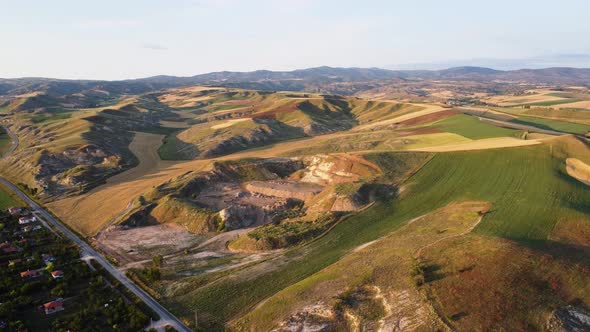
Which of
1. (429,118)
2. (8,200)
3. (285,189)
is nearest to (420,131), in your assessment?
(429,118)

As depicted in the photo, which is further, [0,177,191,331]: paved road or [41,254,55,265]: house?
[41,254,55,265]: house

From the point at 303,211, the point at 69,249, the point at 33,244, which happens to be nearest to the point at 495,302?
the point at 303,211

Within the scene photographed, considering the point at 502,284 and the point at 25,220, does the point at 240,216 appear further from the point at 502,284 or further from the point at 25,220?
the point at 502,284

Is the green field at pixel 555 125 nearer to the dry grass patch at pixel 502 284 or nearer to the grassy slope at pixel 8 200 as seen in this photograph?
the dry grass patch at pixel 502 284

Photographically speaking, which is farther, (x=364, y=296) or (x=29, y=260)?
(x=29, y=260)

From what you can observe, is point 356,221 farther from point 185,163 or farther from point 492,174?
point 185,163

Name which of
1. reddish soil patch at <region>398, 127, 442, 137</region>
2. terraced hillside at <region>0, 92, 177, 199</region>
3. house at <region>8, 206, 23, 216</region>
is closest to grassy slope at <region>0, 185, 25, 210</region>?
house at <region>8, 206, 23, 216</region>

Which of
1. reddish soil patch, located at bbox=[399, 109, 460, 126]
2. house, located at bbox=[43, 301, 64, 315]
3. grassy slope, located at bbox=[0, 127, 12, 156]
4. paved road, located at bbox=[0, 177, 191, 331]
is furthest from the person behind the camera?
reddish soil patch, located at bbox=[399, 109, 460, 126]

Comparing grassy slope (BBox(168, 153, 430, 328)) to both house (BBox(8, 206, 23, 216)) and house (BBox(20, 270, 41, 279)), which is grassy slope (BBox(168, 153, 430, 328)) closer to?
house (BBox(20, 270, 41, 279))
